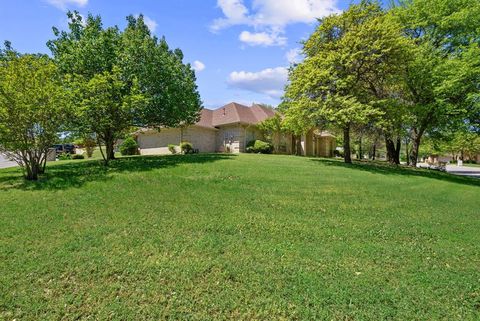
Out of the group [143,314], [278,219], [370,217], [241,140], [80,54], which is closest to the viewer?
[143,314]

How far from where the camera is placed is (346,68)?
16375 millimetres

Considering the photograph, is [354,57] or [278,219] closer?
[278,219]

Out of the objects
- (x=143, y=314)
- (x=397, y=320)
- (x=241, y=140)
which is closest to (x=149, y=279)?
(x=143, y=314)

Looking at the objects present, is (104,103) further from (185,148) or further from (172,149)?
(172,149)

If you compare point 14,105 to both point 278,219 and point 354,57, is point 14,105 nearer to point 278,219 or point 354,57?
point 278,219

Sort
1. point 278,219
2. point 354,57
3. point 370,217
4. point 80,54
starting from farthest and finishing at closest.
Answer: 1. point 354,57
2. point 80,54
3. point 370,217
4. point 278,219

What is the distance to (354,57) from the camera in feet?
51.0

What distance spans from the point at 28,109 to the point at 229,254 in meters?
8.65

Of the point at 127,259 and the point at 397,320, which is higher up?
the point at 127,259

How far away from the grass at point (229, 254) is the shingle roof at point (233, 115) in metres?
17.5

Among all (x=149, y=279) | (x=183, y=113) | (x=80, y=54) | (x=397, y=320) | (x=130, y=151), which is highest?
(x=80, y=54)

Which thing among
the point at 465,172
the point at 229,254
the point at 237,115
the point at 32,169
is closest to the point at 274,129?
the point at 237,115

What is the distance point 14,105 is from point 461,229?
13.6 m

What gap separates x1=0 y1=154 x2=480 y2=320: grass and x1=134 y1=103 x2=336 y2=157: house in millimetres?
16650
